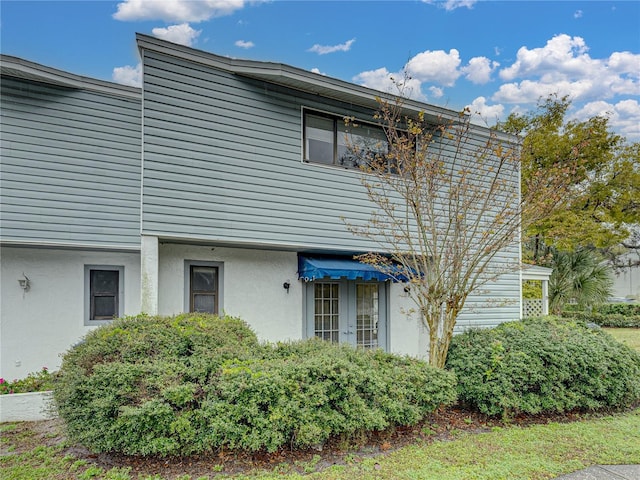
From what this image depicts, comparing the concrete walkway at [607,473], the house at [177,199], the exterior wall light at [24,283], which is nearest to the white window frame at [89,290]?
the house at [177,199]

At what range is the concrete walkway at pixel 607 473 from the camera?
14.8 feet

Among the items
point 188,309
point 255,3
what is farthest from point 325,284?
point 255,3

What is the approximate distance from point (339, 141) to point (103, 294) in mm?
6893

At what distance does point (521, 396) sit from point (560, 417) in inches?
37.1

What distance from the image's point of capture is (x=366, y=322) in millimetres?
10805

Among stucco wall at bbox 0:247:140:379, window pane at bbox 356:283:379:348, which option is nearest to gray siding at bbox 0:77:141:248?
stucco wall at bbox 0:247:140:379

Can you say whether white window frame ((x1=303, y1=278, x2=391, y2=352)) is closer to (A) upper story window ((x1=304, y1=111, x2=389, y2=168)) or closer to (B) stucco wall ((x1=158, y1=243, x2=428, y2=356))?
(B) stucco wall ((x1=158, y1=243, x2=428, y2=356))

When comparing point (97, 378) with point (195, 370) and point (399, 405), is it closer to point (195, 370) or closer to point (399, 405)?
point (195, 370)

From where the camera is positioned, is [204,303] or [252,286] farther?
[252,286]

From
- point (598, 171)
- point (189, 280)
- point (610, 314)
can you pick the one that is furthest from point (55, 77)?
point (610, 314)

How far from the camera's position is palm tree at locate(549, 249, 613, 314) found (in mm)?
19750

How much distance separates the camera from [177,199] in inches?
309

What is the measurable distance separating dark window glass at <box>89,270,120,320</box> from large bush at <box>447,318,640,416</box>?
788 cm

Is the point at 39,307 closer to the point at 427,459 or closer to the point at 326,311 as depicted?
the point at 326,311
